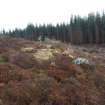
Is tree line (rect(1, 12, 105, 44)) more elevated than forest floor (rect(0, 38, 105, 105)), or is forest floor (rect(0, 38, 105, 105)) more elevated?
tree line (rect(1, 12, 105, 44))

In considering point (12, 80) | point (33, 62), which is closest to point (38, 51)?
point (33, 62)

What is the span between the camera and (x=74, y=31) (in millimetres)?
88875

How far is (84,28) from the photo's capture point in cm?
8869

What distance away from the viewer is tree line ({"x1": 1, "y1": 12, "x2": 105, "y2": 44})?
8319 centimetres

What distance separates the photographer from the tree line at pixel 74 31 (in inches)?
3275

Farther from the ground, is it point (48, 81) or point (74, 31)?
point (74, 31)

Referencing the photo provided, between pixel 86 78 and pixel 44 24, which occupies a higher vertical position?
pixel 44 24

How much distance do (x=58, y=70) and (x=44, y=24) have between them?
274 feet

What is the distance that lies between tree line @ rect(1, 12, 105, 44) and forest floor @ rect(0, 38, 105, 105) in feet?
222

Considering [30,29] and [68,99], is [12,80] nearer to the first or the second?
[68,99]

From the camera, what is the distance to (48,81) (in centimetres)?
1002

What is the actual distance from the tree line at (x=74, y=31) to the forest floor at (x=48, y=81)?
6777cm

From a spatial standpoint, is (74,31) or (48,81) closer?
(48,81)

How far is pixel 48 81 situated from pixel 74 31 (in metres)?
79.7
